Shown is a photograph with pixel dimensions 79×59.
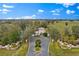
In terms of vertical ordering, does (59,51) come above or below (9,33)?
below

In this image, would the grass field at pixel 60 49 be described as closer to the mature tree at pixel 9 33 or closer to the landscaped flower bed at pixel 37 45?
the landscaped flower bed at pixel 37 45

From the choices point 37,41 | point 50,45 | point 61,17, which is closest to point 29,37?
point 37,41

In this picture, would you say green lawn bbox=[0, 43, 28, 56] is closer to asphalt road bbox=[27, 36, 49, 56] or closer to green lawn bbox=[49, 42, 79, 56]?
asphalt road bbox=[27, 36, 49, 56]

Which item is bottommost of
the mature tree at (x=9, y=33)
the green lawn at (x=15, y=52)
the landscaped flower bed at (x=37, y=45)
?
the green lawn at (x=15, y=52)

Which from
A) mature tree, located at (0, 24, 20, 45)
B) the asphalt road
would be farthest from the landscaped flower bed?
mature tree, located at (0, 24, 20, 45)

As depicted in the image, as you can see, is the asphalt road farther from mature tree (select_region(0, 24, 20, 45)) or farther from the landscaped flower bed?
mature tree (select_region(0, 24, 20, 45))

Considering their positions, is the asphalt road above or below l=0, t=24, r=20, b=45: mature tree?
below

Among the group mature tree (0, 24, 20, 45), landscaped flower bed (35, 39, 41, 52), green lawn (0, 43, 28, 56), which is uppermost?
mature tree (0, 24, 20, 45)

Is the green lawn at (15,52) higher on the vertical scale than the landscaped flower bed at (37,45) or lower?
lower

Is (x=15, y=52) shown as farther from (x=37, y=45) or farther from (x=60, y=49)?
(x=60, y=49)

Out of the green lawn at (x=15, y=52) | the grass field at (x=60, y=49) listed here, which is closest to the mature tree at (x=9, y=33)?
the green lawn at (x=15, y=52)

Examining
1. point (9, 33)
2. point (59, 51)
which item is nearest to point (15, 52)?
point (9, 33)
